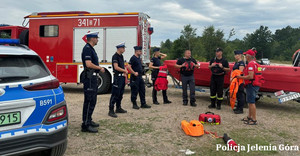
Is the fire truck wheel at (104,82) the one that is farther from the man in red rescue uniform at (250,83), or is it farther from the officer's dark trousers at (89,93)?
the man in red rescue uniform at (250,83)

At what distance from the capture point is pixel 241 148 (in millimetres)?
3758

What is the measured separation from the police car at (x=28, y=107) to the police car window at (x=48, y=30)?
707cm

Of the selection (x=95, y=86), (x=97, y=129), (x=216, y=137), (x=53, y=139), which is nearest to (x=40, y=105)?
(x=53, y=139)

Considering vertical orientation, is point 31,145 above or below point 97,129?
above

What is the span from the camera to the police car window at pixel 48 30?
30.0 ft

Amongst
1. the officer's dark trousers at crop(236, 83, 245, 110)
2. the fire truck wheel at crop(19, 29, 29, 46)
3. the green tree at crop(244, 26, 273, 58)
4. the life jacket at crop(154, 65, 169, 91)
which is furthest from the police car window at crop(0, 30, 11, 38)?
the green tree at crop(244, 26, 273, 58)

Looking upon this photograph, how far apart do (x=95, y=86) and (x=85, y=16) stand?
5603 millimetres

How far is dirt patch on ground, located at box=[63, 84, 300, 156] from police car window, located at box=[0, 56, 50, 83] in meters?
1.42

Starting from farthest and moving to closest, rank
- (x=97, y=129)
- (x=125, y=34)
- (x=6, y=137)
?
(x=125, y=34)
(x=97, y=129)
(x=6, y=137)

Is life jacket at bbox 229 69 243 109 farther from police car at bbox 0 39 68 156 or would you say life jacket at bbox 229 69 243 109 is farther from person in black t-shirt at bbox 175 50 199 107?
police car at bbox 0 39 68 156

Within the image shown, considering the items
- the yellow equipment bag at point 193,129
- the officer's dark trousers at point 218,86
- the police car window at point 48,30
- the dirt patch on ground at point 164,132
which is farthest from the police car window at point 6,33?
→ the yellow equipment bag at point 193,129

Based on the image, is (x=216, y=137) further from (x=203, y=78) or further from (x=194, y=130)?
(x=203, y=78)

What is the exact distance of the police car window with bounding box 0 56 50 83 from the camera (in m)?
2.32

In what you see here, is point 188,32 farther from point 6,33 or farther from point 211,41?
point 6,33
